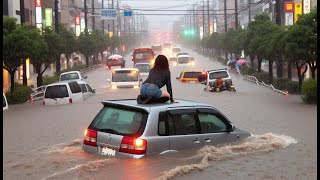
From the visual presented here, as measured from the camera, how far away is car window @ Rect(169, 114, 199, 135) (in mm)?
9992

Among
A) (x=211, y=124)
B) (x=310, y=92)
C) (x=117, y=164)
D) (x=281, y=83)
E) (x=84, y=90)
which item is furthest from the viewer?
(x=281, y=83)

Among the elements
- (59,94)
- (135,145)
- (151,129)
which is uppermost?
(151,129)

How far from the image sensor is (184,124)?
10094mm

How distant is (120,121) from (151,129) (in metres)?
0.59

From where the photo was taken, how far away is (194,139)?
1017cm

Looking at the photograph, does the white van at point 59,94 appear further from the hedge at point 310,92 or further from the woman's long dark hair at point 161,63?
the woman's long dark hair at point 161,63

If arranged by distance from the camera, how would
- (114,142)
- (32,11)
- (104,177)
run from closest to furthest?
(104,177) → (114,142) → (32,11)

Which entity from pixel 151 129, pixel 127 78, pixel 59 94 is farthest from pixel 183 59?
pixel 151 129

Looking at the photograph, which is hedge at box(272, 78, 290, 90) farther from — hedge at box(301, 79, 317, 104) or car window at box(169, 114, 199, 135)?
car window at box(169, 114, 199, 135)

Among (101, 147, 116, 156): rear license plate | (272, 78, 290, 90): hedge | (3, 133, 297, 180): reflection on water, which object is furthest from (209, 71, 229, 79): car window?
(101, 147, 116, 156): rear license plate

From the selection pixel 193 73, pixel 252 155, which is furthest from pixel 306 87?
pixel 193 73

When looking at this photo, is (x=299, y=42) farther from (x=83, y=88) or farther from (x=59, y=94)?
(x=59, y=94)

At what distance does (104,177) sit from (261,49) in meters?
32.3

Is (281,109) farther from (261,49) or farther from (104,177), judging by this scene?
(261,49)
